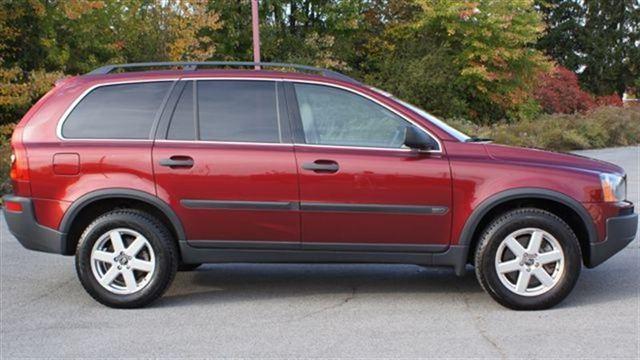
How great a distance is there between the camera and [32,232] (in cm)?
505

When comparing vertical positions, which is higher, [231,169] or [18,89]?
[231,169]

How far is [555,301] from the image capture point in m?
4.86

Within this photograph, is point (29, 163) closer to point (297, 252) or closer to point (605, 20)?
point (297, 252)

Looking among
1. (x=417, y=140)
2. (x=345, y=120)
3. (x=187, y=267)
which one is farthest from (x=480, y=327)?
(x=187, y=267)

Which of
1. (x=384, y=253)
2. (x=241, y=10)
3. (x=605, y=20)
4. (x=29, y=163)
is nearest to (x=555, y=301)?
(x=384, y=253)

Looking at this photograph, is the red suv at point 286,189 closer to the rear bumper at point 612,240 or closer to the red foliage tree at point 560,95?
the rear bumper at point 612,240

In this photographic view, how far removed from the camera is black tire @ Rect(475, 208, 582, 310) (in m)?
4.79

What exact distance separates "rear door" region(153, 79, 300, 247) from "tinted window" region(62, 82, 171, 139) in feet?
0.59

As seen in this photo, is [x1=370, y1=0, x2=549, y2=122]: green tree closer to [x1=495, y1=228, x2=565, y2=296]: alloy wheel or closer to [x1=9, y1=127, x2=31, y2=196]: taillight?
[x1=495, y1=228, x2=565, y2=296]: alloy wheel

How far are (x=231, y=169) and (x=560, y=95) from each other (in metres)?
32.5

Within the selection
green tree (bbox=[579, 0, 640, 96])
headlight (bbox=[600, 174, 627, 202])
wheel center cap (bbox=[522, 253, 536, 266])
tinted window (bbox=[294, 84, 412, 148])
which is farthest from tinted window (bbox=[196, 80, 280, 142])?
green tree (bbox=[579, 0, 640, 96])

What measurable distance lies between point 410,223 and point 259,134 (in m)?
1.25

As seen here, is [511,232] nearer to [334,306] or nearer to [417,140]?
[417,140]

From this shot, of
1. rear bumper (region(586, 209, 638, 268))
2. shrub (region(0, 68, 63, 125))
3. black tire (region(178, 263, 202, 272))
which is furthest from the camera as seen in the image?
shrub (region(0, 68, 63, 125))
